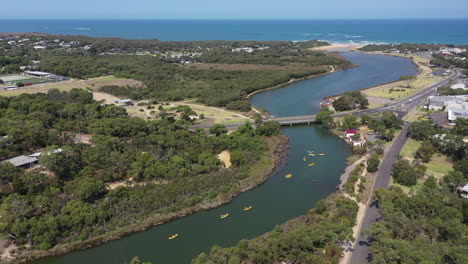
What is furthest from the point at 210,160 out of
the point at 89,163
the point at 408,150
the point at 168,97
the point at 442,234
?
the point at 168,97

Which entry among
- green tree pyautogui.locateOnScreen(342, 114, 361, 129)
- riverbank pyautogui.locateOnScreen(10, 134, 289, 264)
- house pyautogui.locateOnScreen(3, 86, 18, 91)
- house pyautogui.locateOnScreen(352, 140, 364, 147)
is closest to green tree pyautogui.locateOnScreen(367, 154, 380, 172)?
house pyautogui.locateOnScreen(352, 140, 364, 147)

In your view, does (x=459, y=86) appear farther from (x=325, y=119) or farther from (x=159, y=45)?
(x=159, y=45)

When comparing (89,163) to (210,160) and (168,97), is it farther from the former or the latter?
(168,97)

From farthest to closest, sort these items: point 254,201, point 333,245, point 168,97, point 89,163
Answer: point 168,97, point 89,163, point 254,201, point 333,245

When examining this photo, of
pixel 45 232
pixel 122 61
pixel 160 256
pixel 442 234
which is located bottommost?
pixel 160 256

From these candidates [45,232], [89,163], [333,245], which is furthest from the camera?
[89,163]

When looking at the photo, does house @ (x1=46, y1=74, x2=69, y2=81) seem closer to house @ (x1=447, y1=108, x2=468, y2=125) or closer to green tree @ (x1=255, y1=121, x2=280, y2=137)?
green tree @ (x1=255, y1=121, x2=280, y2=137)

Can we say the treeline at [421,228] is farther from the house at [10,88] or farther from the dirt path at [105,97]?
the house at [10,88]
